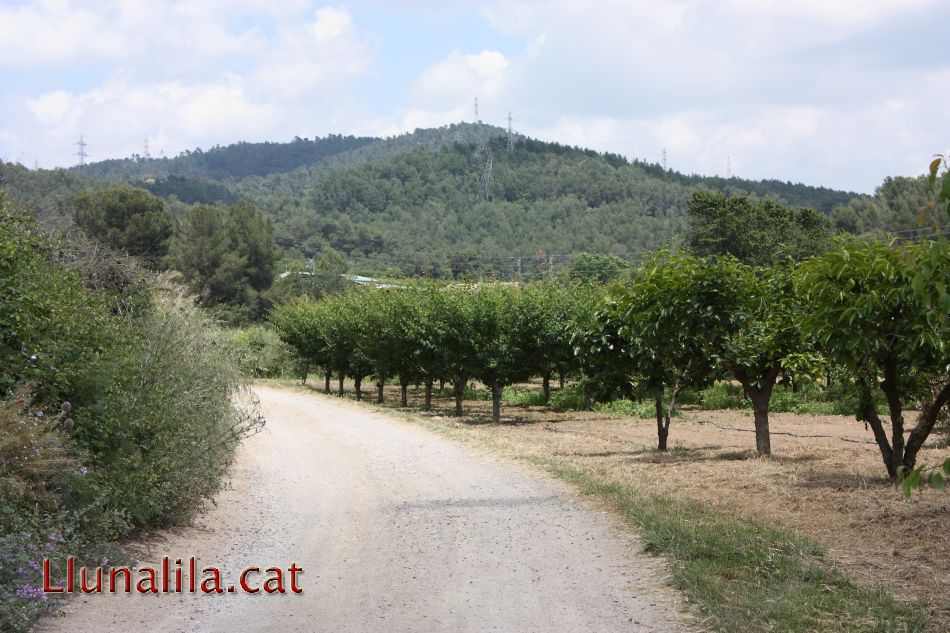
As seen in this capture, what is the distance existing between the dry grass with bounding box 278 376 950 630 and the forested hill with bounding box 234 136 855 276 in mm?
64167

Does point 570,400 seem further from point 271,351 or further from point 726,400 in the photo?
point 271,351

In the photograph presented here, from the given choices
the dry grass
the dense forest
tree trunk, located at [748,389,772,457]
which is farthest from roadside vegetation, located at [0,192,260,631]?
the dense forest

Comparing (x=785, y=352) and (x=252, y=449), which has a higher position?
(x=785, y=352)

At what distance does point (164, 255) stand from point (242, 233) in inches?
480

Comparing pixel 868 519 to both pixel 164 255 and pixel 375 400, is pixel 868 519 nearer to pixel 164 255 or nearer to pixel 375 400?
pixel 375 400

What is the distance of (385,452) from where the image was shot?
1717cm

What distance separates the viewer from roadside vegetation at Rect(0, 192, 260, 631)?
677 cm

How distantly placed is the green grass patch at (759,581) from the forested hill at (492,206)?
7777cm

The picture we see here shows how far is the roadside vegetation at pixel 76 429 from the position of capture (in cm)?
677

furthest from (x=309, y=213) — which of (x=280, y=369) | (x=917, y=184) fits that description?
(x=917, y=184)

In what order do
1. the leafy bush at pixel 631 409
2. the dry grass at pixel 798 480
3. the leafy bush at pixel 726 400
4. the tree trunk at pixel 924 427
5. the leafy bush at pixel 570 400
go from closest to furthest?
the dry grass at pixel 798 480 → the tree trunk at pixel 924 427 → the leafy bush at pixel 631 409 → the leafy bush at pixel 726 400 → the leafy bush at pixel 570 400

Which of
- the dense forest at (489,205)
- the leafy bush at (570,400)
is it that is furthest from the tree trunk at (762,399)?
the dense forest at (489,205)

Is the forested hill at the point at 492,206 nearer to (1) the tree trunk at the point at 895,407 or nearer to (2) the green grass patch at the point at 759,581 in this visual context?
(1) the tree trunk at the point at 895,407

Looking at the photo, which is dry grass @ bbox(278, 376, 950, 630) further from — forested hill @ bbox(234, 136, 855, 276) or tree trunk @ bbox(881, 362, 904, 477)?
forested hill @ bbox(234, 136, 855, 276)
